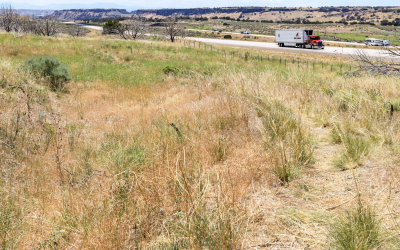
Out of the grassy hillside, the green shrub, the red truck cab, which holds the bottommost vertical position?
the grassy hillside

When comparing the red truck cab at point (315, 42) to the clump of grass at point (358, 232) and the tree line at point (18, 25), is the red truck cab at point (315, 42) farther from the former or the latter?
the clump of grass at point (358, 232)

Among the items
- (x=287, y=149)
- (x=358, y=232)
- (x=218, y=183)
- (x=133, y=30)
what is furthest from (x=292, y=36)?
(x=358, y=232)

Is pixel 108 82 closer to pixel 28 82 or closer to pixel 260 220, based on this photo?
pixel 28 82

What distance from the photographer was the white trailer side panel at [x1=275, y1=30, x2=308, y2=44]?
2044 inches

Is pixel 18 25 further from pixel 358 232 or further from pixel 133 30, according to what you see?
pixel 358 232

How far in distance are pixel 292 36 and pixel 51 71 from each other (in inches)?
1895

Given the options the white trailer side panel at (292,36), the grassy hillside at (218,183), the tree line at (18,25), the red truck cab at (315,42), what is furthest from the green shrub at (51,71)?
the red truck cab at (315,42)

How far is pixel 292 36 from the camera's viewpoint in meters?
53.7

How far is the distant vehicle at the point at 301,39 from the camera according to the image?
170 feet

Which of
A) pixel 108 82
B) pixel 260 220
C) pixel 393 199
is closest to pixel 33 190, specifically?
pixel 260 220

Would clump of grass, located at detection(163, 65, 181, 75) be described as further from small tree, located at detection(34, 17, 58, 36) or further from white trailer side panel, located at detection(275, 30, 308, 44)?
white trailer side panel, located at detection(275, 30, 308, 44)

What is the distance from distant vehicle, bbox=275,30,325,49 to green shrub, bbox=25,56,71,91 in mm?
46414

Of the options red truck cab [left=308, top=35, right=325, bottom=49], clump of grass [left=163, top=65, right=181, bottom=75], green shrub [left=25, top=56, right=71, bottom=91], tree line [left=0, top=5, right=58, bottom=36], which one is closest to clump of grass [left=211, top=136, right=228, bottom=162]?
green shrub [left=25, top=56, right=71, bottom=91]

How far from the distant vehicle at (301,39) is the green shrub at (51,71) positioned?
4641 cm
